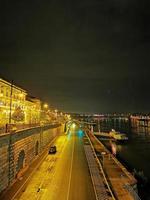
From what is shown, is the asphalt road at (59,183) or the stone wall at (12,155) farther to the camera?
the stone wall at (12,155)

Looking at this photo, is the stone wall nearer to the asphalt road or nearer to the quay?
the asphalt road

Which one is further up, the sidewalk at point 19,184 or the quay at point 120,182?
the sidewalk at point 19,184

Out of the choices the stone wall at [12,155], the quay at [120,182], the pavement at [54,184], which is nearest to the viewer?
the pavement at [54,184]

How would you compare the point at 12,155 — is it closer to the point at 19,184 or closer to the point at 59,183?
the point at 19,184

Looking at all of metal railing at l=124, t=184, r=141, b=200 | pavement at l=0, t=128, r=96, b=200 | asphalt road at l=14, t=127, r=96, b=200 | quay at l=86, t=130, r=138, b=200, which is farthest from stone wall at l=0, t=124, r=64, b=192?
metal railing at l=124, t=184, r=141, b=200

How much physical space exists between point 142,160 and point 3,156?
44.7 metres

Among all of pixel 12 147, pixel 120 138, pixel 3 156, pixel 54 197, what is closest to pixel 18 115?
pixel 12 147

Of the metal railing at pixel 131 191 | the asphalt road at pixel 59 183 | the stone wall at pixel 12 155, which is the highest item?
the stone wall at pixel 12 155

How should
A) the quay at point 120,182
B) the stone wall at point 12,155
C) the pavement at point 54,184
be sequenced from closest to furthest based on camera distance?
the pavement at point 54,184 → the stone wall at point 12,155 → the quay at point 120,182

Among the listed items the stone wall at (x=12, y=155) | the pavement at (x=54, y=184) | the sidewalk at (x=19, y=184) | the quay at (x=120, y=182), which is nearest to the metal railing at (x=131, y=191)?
the quay at (x=120, y=182)

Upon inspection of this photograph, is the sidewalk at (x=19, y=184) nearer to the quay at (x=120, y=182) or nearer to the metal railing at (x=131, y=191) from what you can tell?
the quay at (x=120, y=182)

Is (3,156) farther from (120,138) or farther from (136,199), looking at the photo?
(120,138)

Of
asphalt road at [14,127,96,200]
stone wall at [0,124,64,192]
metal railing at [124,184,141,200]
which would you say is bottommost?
metal railing at [124,184,141,200]

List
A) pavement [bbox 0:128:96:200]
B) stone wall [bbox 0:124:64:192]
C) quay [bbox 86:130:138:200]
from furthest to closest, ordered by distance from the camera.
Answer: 1. quay [bbox 86:130:138:200]
2. stone wall [bbox 0:124:64:192]
3. pavement [bbox 0:128:96:200]
